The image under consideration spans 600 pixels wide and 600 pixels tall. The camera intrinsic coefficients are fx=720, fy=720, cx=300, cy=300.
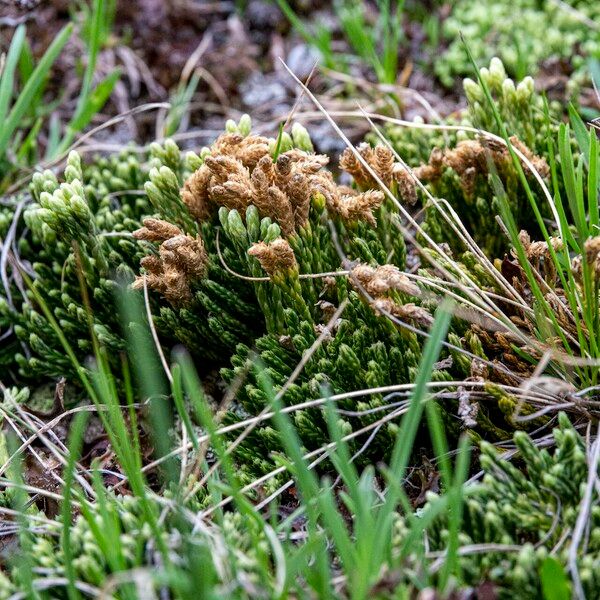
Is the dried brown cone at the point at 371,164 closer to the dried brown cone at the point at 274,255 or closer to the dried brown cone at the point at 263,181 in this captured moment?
the dried brown cone at the point at 263,181

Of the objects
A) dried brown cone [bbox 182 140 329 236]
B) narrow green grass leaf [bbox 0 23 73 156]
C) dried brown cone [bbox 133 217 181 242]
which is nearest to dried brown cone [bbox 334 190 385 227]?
dried brown cone [bbox 182 140 329 236]

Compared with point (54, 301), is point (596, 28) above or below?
above

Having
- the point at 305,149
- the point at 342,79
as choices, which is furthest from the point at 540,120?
the point at 342,79

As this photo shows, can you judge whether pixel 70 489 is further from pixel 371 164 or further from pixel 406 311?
pixel 371 164

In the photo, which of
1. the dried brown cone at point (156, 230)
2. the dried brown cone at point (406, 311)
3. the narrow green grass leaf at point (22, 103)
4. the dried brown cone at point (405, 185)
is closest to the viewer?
the dried brown cone at point (406, 311)

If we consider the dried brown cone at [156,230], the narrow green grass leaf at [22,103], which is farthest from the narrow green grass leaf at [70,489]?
the narrow green grass leaf at [22,103]

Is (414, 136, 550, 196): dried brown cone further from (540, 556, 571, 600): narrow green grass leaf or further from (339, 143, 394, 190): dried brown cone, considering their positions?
(540, 556, 571, 600): narrow green grass leaf

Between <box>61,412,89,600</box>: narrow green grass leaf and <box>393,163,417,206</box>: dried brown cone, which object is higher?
<box>393,163,417,206</box>: dried brown cone

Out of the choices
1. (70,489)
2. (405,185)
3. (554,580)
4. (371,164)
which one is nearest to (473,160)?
(405,185)

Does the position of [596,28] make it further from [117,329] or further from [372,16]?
[117,329]
